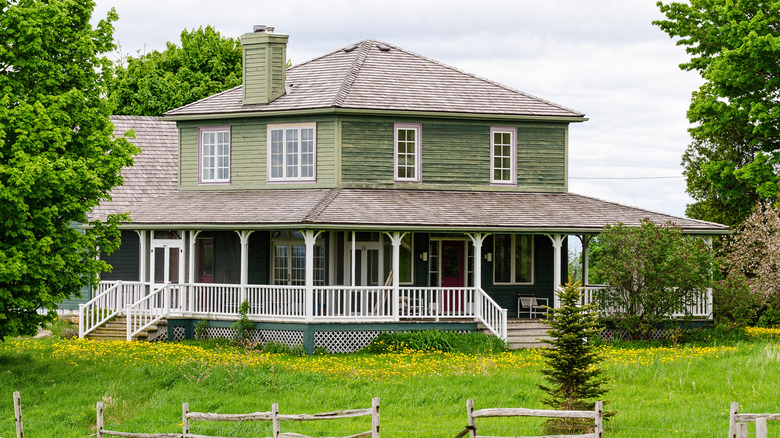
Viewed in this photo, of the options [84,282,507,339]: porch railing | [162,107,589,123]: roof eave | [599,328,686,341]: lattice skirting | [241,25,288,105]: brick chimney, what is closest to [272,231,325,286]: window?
[84,282,507,339]: porch railing

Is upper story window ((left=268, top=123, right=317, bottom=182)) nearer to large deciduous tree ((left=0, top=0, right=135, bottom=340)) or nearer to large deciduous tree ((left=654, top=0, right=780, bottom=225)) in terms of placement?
large deciduous tree ((left=0, top=0, right=135, bottom=340))

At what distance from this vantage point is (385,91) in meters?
30.1

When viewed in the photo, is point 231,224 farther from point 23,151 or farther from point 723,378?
point 723,378

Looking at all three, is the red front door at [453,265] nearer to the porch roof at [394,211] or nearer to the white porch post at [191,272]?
the porch roof at [394,211]

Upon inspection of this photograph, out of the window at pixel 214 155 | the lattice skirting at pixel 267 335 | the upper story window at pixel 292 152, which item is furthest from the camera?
the window at pixel 214 155

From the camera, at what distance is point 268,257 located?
29.7 meters

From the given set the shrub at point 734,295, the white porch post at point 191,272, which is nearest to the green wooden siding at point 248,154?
the white porch post at point 191,272

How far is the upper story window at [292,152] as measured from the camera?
29359mm

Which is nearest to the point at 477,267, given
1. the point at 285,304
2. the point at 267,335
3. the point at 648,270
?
the point at 648,270

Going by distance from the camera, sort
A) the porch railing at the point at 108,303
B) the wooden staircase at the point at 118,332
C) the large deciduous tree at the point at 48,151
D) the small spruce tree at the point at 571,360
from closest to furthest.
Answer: the small spruce tree at the point at 571,360 < the large deciduous tree at the point at 48,151 < the wooden staircase at the point at 118,332 < the porch railing at the point at 108,303

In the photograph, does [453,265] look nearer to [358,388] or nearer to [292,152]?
[292,152]

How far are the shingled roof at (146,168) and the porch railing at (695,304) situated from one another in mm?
14883

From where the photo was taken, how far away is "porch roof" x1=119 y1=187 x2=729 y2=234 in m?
26.4

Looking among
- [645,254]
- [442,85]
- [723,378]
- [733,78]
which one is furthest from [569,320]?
[733,78]
